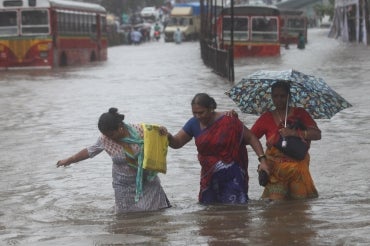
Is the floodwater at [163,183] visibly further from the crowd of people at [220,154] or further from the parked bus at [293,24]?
the parked bus at [293,24]

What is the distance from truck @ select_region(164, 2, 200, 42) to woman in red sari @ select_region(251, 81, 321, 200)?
6141cm

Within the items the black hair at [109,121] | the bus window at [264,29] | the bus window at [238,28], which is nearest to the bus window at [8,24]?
the bus window at [238,28]

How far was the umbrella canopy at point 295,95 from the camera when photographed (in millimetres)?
7379

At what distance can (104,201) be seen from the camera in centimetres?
880

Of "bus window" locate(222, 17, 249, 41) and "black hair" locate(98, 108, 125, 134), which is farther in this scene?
"bus window" locate(222, 17, 249, 41)

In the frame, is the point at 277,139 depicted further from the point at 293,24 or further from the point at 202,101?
the point at 293,24

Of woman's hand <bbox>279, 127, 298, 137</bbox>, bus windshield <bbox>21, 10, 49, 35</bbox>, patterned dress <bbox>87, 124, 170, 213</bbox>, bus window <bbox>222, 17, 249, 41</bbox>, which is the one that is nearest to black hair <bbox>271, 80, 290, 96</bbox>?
woman's hand <bbox>279, 127, 298, 137</bbox>

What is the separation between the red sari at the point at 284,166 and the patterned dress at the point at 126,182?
3.00 ft

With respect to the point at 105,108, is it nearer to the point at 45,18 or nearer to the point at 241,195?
the point at 241,195

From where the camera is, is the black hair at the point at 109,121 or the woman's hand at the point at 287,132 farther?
the woman's hand at the point at 287,132

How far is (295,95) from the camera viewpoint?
7.39 meters

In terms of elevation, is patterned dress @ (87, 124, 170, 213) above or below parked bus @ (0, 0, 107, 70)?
below

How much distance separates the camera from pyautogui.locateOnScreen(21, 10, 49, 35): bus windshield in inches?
1203

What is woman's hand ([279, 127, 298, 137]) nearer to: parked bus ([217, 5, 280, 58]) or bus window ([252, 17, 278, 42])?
parked bus ([217, 5, 280, 58])
